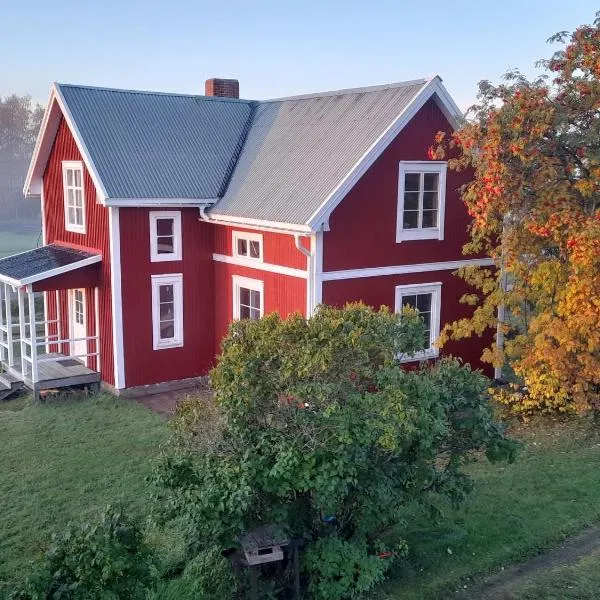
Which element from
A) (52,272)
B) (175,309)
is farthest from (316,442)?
(52,272)

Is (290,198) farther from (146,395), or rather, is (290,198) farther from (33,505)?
(33,505)

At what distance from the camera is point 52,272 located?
643 inches

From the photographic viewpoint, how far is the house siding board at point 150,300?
651 inches

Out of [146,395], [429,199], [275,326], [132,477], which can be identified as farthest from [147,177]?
[275,326]

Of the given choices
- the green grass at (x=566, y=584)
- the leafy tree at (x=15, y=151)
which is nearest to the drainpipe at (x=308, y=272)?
the green grass at (x=566, y=584)

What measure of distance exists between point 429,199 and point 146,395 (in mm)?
8277

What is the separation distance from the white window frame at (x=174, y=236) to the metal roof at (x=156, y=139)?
0.52 metres

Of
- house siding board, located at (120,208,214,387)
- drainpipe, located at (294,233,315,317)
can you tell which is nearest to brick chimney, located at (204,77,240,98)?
house siding board, located at (120,208,214,387)

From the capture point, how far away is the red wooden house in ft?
50.1

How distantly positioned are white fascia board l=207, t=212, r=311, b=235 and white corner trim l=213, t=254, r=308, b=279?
830mm

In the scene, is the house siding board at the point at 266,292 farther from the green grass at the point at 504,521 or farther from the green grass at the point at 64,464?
the green grass at the point at 504,521

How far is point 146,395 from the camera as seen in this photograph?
17.0 meters

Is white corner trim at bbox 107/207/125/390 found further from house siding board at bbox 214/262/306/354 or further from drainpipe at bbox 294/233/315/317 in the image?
drainpipe at bbox 294/233/315/317

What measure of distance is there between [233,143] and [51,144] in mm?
4907
